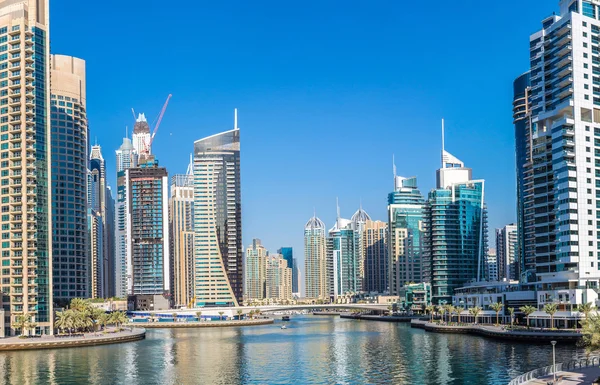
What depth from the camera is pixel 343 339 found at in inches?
7643

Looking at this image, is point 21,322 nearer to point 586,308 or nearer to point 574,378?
point 586,308

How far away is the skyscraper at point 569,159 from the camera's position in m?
167

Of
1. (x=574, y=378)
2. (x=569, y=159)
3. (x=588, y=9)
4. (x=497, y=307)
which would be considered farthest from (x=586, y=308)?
(x=574, y=378)

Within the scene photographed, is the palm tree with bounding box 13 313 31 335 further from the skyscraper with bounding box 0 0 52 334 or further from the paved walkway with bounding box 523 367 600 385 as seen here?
the paved walkway with bounding box 523 367 600 385

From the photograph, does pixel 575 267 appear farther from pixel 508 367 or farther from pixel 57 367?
pixel 57 367

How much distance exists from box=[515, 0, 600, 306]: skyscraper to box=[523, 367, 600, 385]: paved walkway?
82.8m

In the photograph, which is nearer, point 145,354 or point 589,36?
point 145,354

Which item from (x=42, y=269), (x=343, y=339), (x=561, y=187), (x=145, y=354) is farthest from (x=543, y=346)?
(x=42, y=269)

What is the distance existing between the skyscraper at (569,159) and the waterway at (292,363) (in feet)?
84.2

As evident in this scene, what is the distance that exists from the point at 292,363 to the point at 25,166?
8623cm

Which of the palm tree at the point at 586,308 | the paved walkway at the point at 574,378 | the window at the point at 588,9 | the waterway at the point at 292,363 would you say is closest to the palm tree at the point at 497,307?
the waterway at the point at 292,363

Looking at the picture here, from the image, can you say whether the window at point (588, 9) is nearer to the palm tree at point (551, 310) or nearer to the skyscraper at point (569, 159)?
the skyscraper at point (569, 159)

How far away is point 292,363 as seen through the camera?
13388 centimetres

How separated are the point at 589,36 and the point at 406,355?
286 ft
